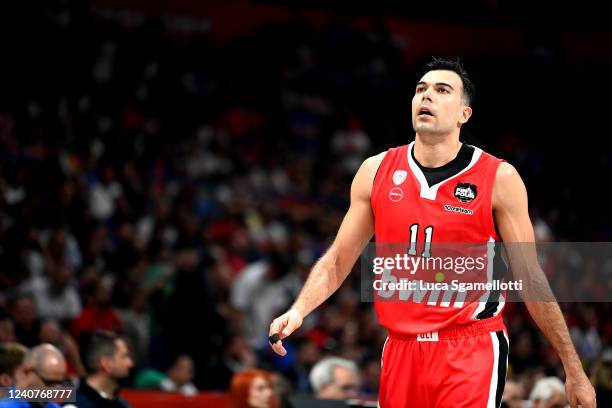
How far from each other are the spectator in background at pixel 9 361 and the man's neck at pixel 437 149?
3084mm

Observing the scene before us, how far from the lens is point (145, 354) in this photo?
1100cm

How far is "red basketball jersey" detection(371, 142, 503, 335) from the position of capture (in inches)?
203

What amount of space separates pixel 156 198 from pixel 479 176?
8261mm

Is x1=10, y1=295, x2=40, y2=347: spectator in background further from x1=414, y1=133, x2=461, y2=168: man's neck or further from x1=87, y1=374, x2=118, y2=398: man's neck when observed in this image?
x1=414, y1=133, x2=461, y2=168: man's neck

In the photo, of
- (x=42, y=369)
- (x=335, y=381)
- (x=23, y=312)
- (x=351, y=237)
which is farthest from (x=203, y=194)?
(x=351, y=237)

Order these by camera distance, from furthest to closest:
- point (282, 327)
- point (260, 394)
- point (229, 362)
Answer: point (229, 362) → point (260, 394) → point (282, 327)

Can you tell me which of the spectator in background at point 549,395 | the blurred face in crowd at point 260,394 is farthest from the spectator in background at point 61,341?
the spectator in background at point 549,395

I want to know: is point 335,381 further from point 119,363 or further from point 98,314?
point 98,314

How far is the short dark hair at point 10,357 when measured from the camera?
22.7 ft

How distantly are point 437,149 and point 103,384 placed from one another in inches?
128

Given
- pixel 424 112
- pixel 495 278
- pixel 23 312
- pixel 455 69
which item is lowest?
pixel 23 312

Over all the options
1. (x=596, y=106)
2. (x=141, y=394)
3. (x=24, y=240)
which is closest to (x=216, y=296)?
(x=24, y=240)

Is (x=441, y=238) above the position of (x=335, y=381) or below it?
above

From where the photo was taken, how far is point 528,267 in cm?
514
